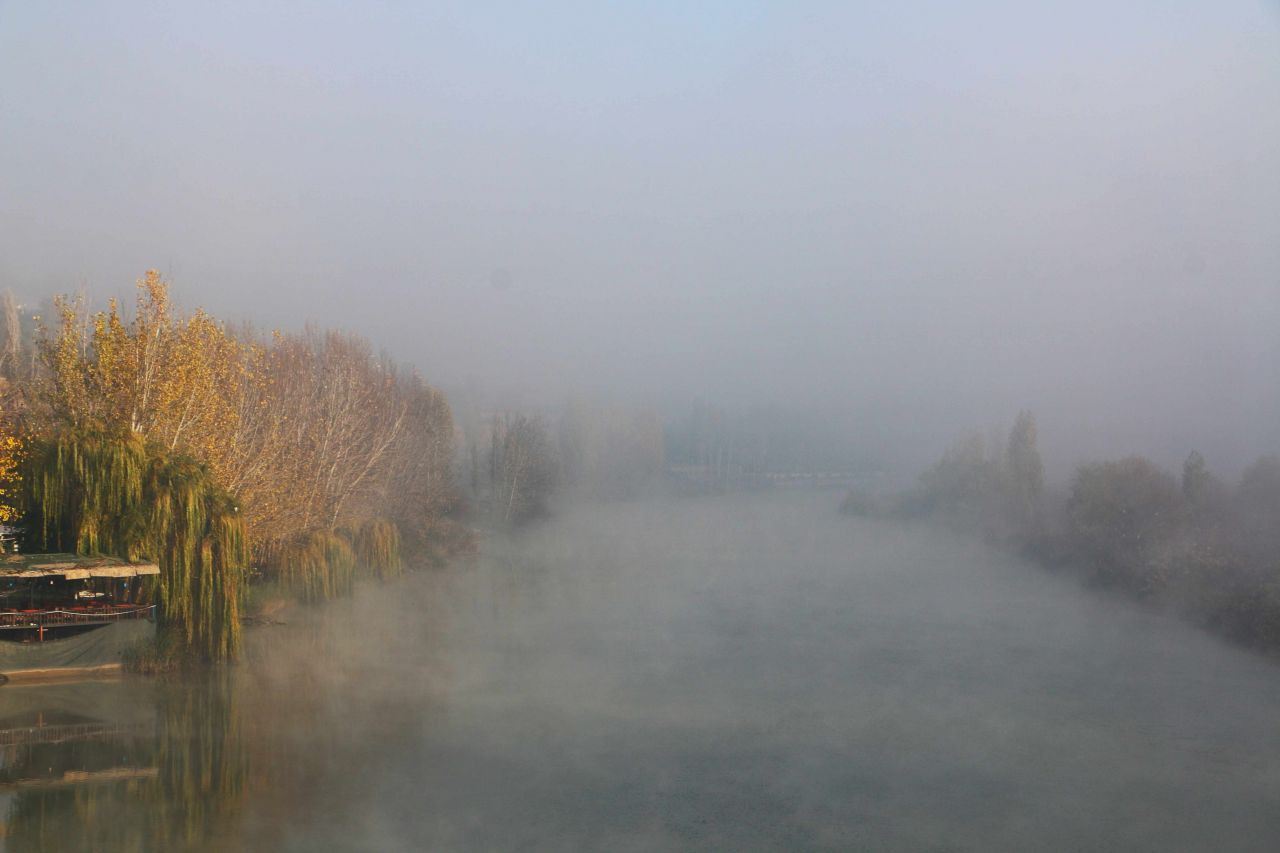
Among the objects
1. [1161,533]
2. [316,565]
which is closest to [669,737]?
[316,565]

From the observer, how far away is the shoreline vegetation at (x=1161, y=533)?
97.8ft

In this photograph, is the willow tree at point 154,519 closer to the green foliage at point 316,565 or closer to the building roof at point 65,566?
the building roof at point 65,566

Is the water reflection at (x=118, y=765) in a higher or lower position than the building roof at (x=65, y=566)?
lower

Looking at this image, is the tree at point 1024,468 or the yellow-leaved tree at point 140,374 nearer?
the yellow-leaved tree at point 140,374

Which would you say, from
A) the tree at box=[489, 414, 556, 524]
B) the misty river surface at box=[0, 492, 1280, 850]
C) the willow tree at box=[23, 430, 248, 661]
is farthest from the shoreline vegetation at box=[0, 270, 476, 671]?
the tree at box=[489, 414, 556, 524]

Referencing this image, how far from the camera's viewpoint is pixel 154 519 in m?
18.4

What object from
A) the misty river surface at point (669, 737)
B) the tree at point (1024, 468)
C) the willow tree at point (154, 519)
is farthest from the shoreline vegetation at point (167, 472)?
the tree at point (1024, 468)

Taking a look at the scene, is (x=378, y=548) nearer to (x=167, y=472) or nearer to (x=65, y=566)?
(x=167, y=472)

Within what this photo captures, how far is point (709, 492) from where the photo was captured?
111 metres

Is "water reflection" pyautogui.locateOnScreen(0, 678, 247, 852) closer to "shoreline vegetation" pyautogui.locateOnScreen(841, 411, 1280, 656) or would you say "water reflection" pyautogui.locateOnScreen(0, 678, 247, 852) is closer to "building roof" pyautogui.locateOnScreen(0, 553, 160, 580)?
"building roof" pyautogui.locateOnScreen(0, 553, 160, 580)

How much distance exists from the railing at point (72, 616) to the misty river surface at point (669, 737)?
131cm

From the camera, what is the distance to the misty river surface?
41.8 feet

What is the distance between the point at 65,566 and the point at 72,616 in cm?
253

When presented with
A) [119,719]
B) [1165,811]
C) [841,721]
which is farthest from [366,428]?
[1165,811]
